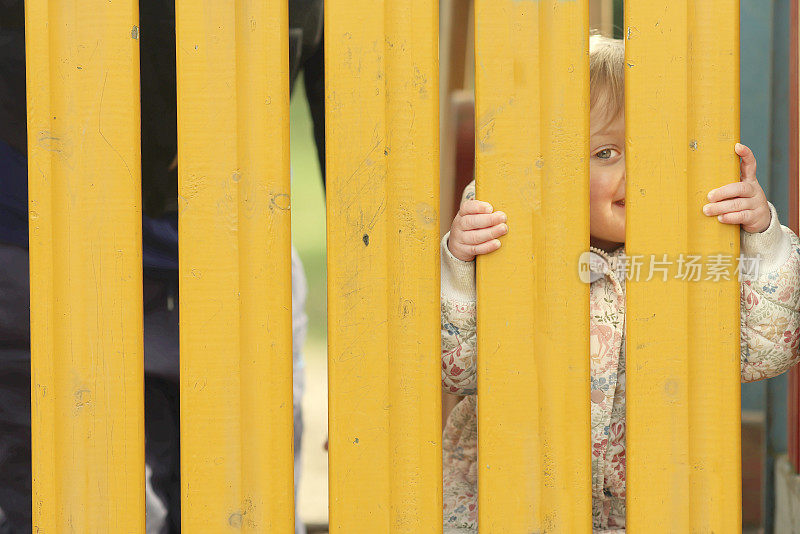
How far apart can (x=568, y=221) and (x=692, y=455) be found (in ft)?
1.26

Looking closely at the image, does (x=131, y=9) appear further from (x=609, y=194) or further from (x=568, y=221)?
(x=609, y=194)

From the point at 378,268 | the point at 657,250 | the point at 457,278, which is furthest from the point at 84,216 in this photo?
the point at 657,250

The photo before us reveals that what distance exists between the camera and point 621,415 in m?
1.40

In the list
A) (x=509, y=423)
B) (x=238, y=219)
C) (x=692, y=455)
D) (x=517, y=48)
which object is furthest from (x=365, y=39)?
(x=692, y=455)

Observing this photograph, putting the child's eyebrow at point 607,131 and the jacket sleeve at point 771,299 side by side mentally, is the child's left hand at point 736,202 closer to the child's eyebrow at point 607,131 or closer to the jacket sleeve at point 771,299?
the jacket sleeve at point 771,299

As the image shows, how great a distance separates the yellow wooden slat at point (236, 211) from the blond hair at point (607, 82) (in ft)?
2.21

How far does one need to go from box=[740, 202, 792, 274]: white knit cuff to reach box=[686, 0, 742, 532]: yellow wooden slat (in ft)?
0.22

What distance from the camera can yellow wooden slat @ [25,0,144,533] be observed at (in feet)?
3.54

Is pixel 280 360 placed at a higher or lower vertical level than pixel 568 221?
lower

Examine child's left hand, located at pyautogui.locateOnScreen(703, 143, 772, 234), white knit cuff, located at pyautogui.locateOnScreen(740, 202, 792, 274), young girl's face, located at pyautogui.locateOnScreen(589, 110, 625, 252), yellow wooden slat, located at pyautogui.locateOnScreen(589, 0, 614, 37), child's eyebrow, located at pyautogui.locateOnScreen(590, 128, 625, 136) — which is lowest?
white knit cuff, located at pyautogui.locateOnScreen(740, 202, 792, 274)

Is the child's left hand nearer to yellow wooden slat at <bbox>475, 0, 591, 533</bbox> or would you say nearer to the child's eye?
yellow wooden slat at <bbox>475, 0, 591, 533</bbox>

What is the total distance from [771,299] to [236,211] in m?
0.85

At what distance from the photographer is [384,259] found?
41.7 inches

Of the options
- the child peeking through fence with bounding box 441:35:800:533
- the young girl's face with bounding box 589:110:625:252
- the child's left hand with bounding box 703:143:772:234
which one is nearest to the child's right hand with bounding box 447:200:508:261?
the child peeking through fence with bounding box 441:35:800:533
